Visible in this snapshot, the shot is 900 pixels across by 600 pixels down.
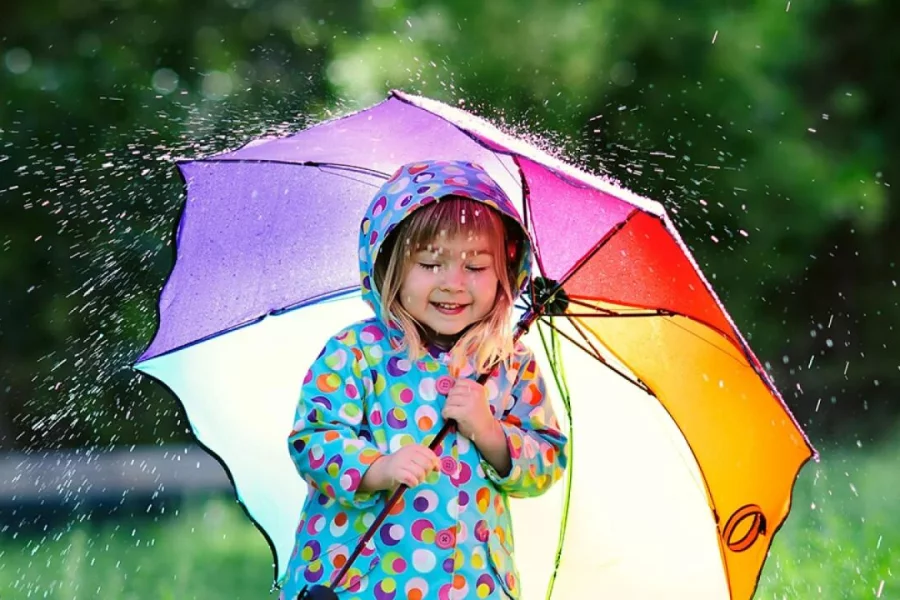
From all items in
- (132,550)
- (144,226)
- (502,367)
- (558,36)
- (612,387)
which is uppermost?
(502,367)

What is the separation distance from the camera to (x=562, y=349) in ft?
12.5

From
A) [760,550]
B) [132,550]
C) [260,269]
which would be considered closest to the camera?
[760,550]

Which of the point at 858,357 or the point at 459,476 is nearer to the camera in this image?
the point at 459,476

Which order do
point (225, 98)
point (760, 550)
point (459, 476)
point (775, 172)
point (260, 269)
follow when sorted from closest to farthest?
point (459, 476)
point (760, 550)
point (260, 269)
point (225, 98)
point (775, 172)

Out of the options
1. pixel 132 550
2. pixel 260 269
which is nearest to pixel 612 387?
pixel 260 269

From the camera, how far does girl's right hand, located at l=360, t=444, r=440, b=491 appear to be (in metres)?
2.95

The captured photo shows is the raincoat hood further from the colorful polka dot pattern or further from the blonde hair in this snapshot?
the colorful polka dot pattern

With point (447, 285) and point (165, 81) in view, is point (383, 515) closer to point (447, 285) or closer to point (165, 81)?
point (447, 285)

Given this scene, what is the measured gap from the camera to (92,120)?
12703 millimetres

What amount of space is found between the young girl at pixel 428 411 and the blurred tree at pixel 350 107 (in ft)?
28.8

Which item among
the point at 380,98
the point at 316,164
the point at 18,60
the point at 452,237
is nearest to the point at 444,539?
the point at 452,237

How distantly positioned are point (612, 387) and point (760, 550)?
20.7 inches

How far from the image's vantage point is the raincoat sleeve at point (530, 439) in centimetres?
323

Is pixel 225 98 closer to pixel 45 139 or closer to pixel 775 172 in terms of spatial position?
pixel 45 139
